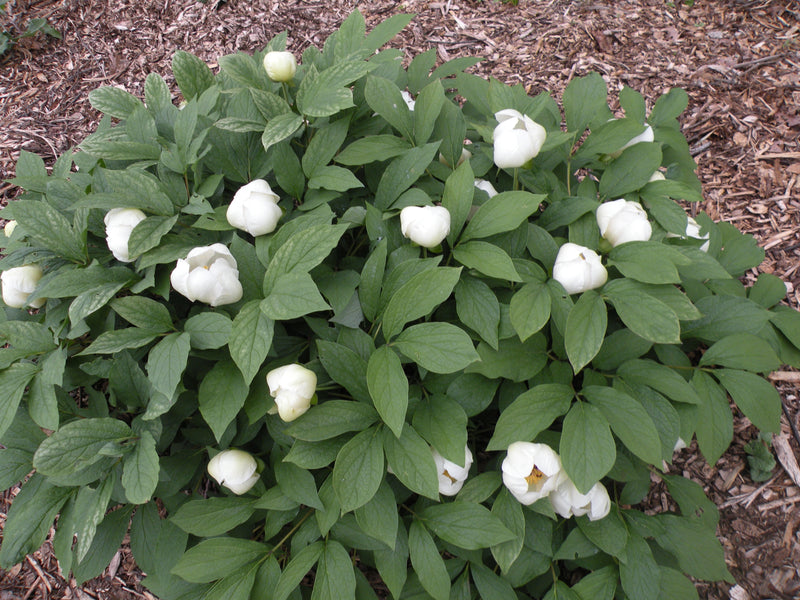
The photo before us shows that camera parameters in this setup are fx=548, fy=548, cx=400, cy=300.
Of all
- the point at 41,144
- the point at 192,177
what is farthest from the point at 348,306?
the point at 41,144

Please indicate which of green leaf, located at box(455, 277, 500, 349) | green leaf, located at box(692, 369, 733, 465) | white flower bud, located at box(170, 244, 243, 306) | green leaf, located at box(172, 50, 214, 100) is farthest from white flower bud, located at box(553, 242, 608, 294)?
green leaf, located at box(172, 50, 214, 100)

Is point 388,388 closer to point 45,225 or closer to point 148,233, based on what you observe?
point 148,233

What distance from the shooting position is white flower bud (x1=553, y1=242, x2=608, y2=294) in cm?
121

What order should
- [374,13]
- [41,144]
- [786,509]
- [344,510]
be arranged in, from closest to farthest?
[344,510] → [786,509] → [41,144] → [374,13]

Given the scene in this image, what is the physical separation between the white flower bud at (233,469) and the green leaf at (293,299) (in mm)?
393

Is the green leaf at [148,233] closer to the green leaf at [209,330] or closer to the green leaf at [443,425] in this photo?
the green leaf at [209,330]

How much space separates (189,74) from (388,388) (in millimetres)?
1076

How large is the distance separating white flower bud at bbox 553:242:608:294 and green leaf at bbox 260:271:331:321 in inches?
21.2

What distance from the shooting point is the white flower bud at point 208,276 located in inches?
43.5

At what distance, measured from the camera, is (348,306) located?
1.27 meters

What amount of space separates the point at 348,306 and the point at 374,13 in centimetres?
252

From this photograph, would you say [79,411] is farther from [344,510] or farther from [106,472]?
[344,510]

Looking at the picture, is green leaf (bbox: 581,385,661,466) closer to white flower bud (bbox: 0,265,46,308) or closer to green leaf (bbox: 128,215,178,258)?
green leaf (bbox: 128,215,178,258)

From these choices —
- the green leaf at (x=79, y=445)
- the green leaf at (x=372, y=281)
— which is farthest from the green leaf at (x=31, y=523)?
the green leaf at (x=372, y=281)
